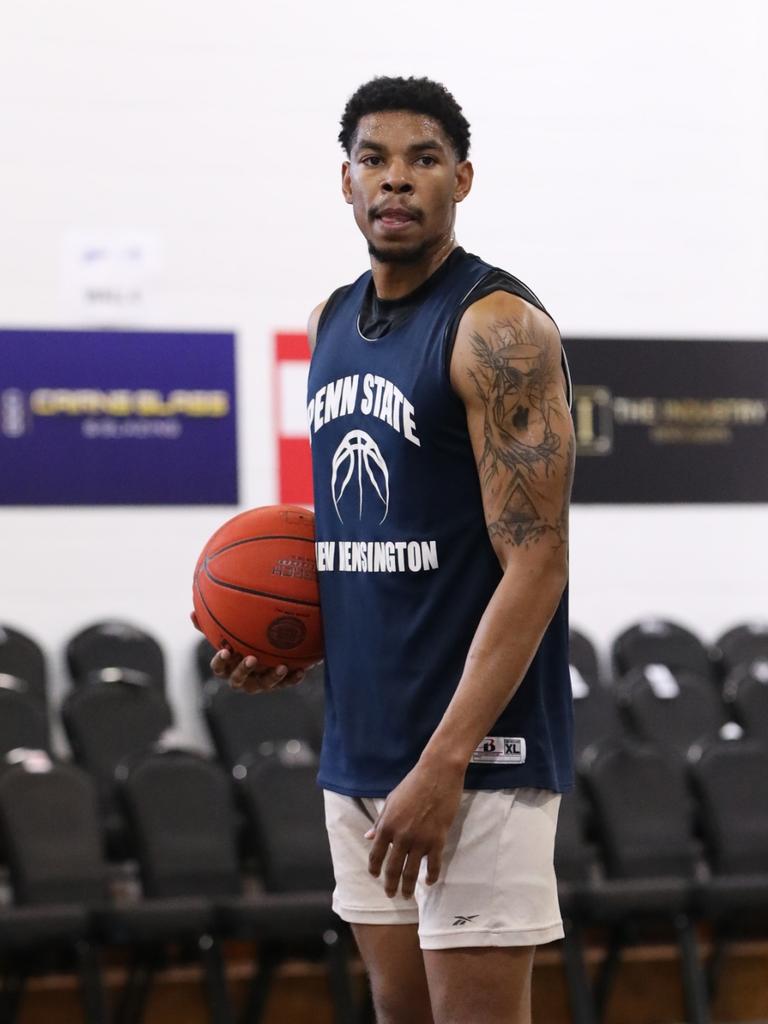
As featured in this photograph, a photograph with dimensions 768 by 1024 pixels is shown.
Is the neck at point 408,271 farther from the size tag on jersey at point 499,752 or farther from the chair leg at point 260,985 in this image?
the chair leg at point 260,985

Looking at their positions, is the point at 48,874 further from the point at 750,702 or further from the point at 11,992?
the point at 750,702

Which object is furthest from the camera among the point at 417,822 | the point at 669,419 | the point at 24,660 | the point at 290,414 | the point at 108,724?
the point at 669,419

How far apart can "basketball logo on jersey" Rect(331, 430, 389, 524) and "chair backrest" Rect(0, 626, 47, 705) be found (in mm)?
3470

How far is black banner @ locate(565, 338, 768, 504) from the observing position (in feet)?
21.9

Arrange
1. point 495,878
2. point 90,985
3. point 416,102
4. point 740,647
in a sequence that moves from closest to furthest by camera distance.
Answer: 1. point 495,878
2. point 416,102
3. point 90,985
4. point 740,647

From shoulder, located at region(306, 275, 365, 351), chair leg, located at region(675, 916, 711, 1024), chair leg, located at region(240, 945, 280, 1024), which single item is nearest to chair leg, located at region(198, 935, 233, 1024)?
chair leg, located at region(240, 945, 280, 1024)

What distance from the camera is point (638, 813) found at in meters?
5.10

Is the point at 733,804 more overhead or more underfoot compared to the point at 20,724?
more underfoot

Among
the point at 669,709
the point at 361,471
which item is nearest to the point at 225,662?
the point at 361,471

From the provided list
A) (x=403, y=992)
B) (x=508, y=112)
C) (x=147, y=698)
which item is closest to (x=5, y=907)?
(x=147, y=698)

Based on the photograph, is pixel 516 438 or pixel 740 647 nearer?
pixel 516 438

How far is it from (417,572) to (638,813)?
3.03 m

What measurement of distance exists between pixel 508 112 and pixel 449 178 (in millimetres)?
4413

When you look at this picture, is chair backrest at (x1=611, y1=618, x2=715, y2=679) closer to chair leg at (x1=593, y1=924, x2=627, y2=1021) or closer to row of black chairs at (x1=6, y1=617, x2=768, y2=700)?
row of black chairs at (x1=6, y1=617, x2=768, y2=700)
